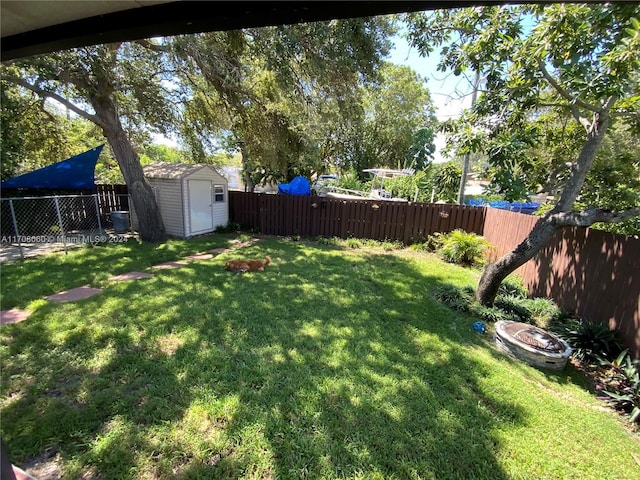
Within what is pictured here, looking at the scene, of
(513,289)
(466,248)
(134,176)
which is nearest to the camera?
(513,289)

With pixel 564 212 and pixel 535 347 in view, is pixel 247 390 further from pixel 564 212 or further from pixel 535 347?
pixel 564 212

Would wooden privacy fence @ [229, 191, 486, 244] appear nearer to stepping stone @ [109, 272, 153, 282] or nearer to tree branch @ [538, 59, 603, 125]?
tree branch @ [538, 59, 603, 125]

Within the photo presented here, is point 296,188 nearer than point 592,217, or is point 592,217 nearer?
point 592,217

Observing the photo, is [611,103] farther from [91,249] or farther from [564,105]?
[91,249]

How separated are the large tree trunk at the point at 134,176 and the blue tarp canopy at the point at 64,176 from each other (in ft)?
6.98

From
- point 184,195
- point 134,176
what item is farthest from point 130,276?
point 184,195

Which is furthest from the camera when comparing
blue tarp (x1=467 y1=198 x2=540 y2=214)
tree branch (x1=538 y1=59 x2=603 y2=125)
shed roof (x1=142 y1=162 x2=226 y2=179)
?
blue tarp (x1=467 y1=198 x2=540 y2=214)

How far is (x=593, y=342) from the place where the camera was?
140 inches

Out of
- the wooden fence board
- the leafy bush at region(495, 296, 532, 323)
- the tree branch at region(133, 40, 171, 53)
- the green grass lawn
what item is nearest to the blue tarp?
the wooden fence board

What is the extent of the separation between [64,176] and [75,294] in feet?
21.5

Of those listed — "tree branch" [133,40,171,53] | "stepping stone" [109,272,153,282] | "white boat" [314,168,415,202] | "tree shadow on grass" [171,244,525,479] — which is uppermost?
"tree branch" [133,40,171,53]

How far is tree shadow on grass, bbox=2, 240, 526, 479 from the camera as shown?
189 cm

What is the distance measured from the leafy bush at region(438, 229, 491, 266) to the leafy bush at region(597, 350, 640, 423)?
3949 mm

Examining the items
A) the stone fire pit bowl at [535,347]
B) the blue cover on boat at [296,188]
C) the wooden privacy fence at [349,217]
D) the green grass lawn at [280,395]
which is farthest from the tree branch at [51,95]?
the stone fire pit bowl at [535,347]
